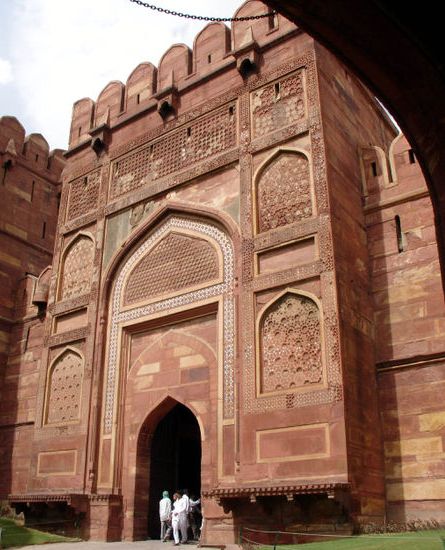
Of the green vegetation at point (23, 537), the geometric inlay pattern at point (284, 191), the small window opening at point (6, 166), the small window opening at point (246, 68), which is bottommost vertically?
the green vegetation at point (23, 537)

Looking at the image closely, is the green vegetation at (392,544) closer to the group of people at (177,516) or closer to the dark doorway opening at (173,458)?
the group of people at (177,516)

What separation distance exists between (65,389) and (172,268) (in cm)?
283

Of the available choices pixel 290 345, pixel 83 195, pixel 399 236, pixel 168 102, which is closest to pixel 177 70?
pixel 168 102

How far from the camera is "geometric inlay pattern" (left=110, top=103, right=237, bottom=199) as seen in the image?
10547mm

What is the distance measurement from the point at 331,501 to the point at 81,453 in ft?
14.3

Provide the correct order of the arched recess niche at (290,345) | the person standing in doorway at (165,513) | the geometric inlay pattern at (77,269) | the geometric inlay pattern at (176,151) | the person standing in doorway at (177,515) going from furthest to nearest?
the geometric inlay pattern at (77,269) → the geometric inlay pattern at (176,151) → the person standing in doorway at (165,513) → the person standing in doorway at (177,515) → the arched recess niche at (290,345)

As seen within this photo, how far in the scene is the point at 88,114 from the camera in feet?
43.5

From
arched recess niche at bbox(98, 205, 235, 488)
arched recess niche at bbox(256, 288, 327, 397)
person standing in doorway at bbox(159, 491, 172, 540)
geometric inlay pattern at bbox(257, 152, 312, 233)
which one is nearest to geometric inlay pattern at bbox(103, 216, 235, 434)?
arched recess niche at bbox(98, 205, 235, 488)

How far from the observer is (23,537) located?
9.32 m

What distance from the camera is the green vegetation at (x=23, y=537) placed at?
9.04m

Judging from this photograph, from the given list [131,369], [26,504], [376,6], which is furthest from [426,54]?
[26,504]

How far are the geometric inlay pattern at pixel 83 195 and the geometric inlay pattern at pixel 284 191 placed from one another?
4.03 m

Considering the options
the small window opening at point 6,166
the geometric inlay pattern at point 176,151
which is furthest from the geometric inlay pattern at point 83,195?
the small window opening at point 6,166

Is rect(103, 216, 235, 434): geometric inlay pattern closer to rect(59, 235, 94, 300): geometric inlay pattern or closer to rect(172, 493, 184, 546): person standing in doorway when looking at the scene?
rect(59, 235, 94, 300): geometric inlay pattern
